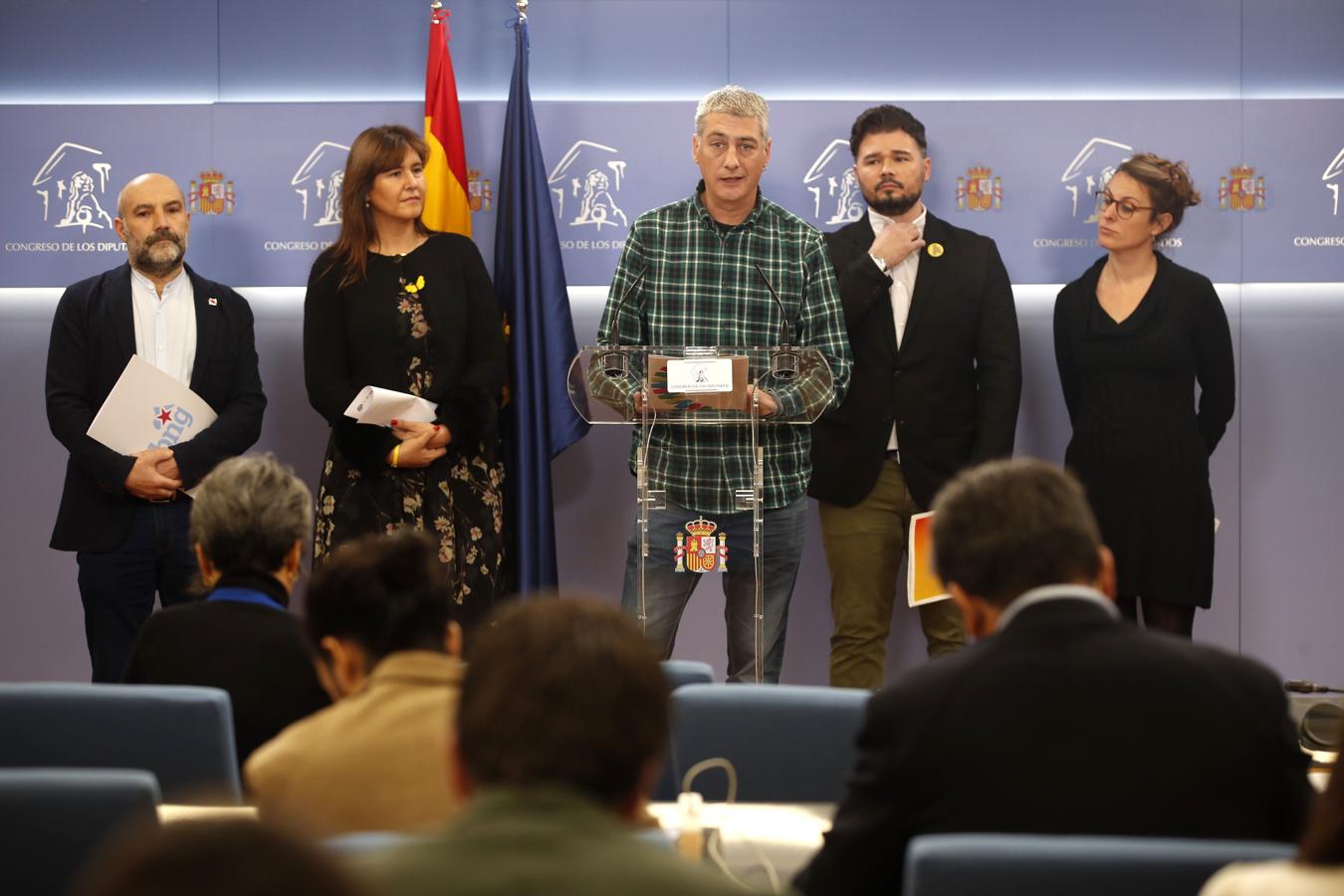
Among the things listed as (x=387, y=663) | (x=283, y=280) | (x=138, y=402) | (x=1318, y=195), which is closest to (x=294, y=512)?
(x=387, y=663)

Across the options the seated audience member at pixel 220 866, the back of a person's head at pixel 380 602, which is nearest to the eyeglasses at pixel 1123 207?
the back of a person's head at pixel 380 602

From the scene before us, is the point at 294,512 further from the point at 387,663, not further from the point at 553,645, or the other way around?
the point at 553,645

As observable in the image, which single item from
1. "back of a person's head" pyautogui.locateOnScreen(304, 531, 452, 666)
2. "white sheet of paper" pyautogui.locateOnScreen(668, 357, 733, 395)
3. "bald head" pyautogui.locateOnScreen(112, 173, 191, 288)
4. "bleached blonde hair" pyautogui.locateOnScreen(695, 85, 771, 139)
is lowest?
"back of a person's head" pyautogui.locateOnScreen(304, 531, 452, 666)

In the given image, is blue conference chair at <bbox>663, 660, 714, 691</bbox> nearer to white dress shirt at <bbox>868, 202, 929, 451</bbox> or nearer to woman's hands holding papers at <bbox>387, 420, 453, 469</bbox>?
woman's hands holding papers at <bbox>387, 420, 453, 469</bbox>

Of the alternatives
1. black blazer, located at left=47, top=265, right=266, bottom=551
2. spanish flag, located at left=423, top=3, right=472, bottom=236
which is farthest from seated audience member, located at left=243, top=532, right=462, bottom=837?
spanish flag, located at left=423, top=3, right=472, bottom=236

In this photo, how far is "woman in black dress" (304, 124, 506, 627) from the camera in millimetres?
5078

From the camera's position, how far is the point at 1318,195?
5.86 meters

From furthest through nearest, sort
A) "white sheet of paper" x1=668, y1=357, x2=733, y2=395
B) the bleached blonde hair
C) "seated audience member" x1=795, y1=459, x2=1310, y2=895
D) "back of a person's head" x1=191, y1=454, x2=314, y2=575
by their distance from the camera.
Answer: the bleached blonde hair, "white sheet of paper" x1=668, y1=357, x2=733, y2=395, "back of a person's head" x1=191, y1=454, x2=314, y2=575, "seated audience member" x1=795, y1=459, x2=1310, y2=895

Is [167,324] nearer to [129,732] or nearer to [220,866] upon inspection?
[129,732]

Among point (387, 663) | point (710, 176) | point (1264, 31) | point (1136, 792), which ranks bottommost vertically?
point (1136, 792)

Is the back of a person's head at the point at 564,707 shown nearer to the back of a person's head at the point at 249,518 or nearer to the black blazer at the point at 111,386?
the back of a person's head at the point at 249,518

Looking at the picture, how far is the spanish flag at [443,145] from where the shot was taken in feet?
18.6

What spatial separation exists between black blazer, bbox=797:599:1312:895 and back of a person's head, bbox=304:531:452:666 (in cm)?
77

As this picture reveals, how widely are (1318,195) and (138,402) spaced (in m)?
4.59
